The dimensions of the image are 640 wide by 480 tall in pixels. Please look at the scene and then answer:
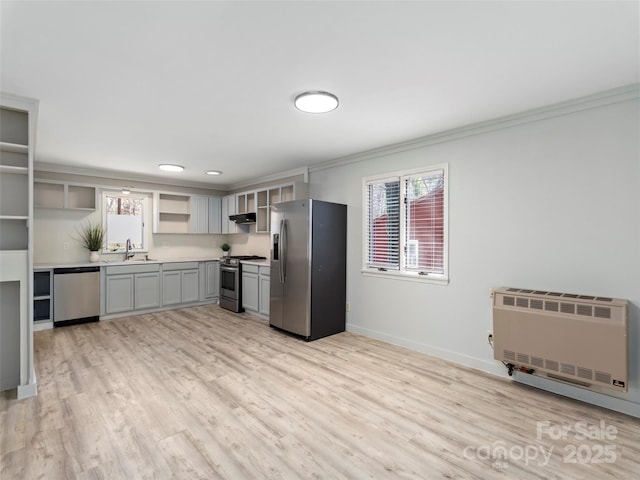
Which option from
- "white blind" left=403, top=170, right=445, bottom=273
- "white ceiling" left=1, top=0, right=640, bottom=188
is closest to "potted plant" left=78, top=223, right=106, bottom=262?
"white ceiling" left=1, top=0, right=640, bottom=188

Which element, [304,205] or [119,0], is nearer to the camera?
[119,0]

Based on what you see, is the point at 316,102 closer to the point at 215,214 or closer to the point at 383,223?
the point at 383,223

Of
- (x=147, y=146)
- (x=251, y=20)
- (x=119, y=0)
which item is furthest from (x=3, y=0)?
(x=147, y=146)

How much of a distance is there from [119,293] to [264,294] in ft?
7.85

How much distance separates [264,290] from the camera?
17.2 feet

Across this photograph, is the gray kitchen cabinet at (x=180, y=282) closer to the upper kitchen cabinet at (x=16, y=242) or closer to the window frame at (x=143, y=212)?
the window frame at (x=143, y=212)

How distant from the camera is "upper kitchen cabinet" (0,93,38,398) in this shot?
2623 mm

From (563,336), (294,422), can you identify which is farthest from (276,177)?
(563,336)

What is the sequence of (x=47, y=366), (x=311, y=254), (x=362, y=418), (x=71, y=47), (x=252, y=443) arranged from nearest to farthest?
(x=71, y=47) → (x=252, y=443) → (x=362, y=418) → (x=47, y=366) → (x=311, y=254)

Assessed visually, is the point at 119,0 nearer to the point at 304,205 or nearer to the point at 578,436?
the point at 304,205

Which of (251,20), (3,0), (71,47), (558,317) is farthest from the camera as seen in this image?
(558,317)

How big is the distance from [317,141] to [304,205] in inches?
32.7

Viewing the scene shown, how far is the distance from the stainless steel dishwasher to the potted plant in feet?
1.53

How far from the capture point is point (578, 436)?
2.17 meters
